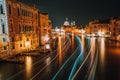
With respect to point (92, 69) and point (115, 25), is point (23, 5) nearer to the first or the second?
point (92, 69)

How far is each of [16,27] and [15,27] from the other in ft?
1.61

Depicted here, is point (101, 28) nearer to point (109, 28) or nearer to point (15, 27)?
point (109, 28)

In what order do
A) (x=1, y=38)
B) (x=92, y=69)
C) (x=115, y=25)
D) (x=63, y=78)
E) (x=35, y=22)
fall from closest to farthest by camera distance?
(x=63, y=78) → (x=92, y=69) → (x=1, y=38) → (x=35, y=22) → (x=115, y=25)

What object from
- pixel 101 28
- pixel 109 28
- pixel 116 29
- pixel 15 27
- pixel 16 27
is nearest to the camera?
pixel 15 27

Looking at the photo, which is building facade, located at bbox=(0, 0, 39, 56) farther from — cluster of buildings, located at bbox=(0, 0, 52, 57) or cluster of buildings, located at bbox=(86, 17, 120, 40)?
cluster of buildings, located at bbox=(86, 17, 120, 40)

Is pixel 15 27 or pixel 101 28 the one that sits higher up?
pixel 101 28

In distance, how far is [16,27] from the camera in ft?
144

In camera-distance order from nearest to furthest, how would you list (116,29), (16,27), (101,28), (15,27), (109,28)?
(15,27) < (16,27) < (116,29) < (109,28) < (101,28)

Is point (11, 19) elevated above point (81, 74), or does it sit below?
above

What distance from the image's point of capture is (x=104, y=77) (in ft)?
81.3

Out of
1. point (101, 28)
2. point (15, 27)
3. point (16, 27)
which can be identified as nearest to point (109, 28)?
point (101, 28)

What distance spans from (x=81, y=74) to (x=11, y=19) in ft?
80.3

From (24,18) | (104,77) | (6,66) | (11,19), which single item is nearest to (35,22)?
(24,18)

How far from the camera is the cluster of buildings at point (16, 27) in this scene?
3978 centimetres
